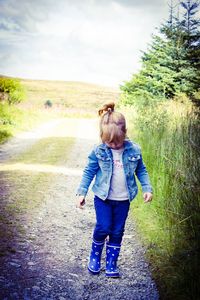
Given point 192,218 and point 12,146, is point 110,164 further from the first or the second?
point 12,146

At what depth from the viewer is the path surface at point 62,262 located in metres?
3.08

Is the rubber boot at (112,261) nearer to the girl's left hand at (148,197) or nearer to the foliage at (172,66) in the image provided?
the girl's left hand at (148,197)

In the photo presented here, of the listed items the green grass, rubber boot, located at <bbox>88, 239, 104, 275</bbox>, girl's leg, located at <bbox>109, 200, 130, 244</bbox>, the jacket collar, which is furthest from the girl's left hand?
the green grass

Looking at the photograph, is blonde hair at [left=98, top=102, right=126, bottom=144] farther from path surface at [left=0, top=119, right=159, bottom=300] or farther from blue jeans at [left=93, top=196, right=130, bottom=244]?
path surface at [left=0, top=119, right=159, bottom=300]

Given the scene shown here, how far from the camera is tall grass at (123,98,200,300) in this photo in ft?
9.87

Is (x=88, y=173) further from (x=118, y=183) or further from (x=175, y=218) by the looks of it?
(x=175, y=218)

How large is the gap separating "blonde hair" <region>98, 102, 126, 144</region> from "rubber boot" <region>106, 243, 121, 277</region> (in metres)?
1.06

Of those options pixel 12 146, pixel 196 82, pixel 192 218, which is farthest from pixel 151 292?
pixel 196 82

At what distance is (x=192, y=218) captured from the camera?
3600 mm

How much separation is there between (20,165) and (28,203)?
297 cm

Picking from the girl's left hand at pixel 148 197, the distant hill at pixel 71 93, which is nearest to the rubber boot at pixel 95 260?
the girl's left hand at pixel 148 197

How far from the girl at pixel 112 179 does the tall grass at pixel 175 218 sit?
1.72ft

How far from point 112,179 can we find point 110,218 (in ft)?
1.26

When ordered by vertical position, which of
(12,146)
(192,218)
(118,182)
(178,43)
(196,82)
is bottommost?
(12,146)
